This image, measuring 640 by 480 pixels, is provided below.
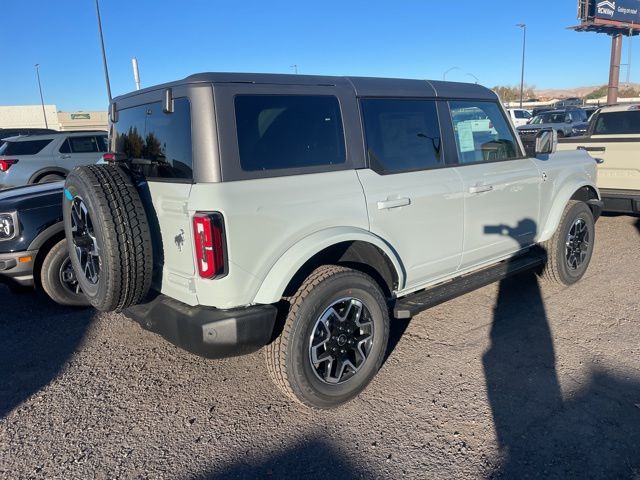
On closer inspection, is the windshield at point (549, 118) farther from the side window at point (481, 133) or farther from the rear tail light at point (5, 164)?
the rear tail light at point (5, 164)

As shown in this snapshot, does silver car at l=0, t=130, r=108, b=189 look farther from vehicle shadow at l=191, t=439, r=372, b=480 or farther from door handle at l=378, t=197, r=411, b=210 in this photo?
vehicle shadow at l=191, t=439, r=372, b=480

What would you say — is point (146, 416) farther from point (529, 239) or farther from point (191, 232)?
point (529, 239)

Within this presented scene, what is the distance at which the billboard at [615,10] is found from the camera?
130 ft

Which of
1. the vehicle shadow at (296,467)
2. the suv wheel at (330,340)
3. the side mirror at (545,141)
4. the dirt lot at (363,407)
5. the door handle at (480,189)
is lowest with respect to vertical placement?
the vehicle shadow at (296,467)

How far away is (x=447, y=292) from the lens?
149 inches

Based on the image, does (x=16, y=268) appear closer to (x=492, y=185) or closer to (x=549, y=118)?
(x=492, y=185)

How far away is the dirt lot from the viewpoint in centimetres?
262

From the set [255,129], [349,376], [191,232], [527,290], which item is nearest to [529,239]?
[527,290]

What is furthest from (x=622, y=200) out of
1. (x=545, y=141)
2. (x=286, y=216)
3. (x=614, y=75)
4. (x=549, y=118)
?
(x=614, y=75)

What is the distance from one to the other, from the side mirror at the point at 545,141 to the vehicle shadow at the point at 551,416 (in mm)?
1656

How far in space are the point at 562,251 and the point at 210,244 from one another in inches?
148

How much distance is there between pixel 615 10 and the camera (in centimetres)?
4084

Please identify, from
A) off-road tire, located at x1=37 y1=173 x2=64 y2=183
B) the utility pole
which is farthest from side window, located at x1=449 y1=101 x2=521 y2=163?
the utility pole

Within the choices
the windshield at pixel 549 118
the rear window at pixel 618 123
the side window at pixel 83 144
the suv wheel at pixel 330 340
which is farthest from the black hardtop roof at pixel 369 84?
the windshield at pixel 549 118
